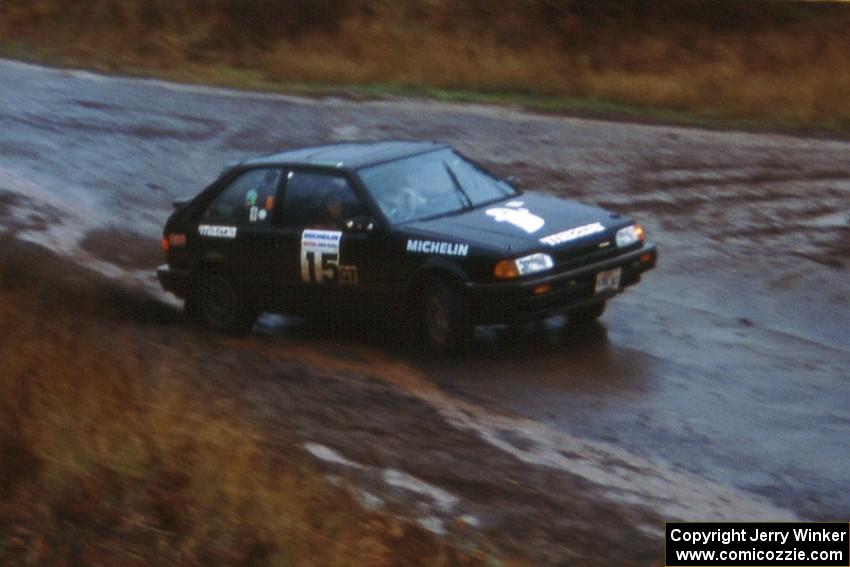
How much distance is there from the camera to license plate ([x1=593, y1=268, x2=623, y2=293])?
10828mm

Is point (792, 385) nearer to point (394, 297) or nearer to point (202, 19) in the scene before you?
point (394, 297)

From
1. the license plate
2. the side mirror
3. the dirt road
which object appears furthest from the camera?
the side mirror

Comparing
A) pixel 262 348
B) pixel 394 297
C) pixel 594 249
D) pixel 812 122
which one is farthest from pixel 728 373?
pixel 812 122

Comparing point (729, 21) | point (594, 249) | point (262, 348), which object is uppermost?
point (729, 21)

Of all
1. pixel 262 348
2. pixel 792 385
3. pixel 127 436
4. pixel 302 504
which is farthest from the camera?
pixel 262 348

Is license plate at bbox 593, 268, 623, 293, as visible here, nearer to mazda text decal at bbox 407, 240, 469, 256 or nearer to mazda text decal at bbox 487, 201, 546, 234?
mazda text decal at bbox 487, 201, 546, 234

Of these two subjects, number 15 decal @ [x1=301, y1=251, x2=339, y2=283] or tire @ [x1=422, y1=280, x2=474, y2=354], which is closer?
tire @ [x1=422, y1=280, x2=474, y2=354]

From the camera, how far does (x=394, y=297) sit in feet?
36.3

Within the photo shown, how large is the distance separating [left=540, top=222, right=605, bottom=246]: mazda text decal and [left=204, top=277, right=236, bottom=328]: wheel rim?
294cm

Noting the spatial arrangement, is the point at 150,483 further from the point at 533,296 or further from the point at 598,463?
the point at 533,296

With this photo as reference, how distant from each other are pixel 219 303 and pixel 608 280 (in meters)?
3.34

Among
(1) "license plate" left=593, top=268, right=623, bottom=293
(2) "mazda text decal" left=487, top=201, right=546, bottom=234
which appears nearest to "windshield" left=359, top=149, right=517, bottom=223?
(2) "mazda text decal" left=487, top=201, right=546, bottom=234

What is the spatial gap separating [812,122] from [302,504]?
1644 centimetres

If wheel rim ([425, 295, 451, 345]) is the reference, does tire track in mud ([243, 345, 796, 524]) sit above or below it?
below
